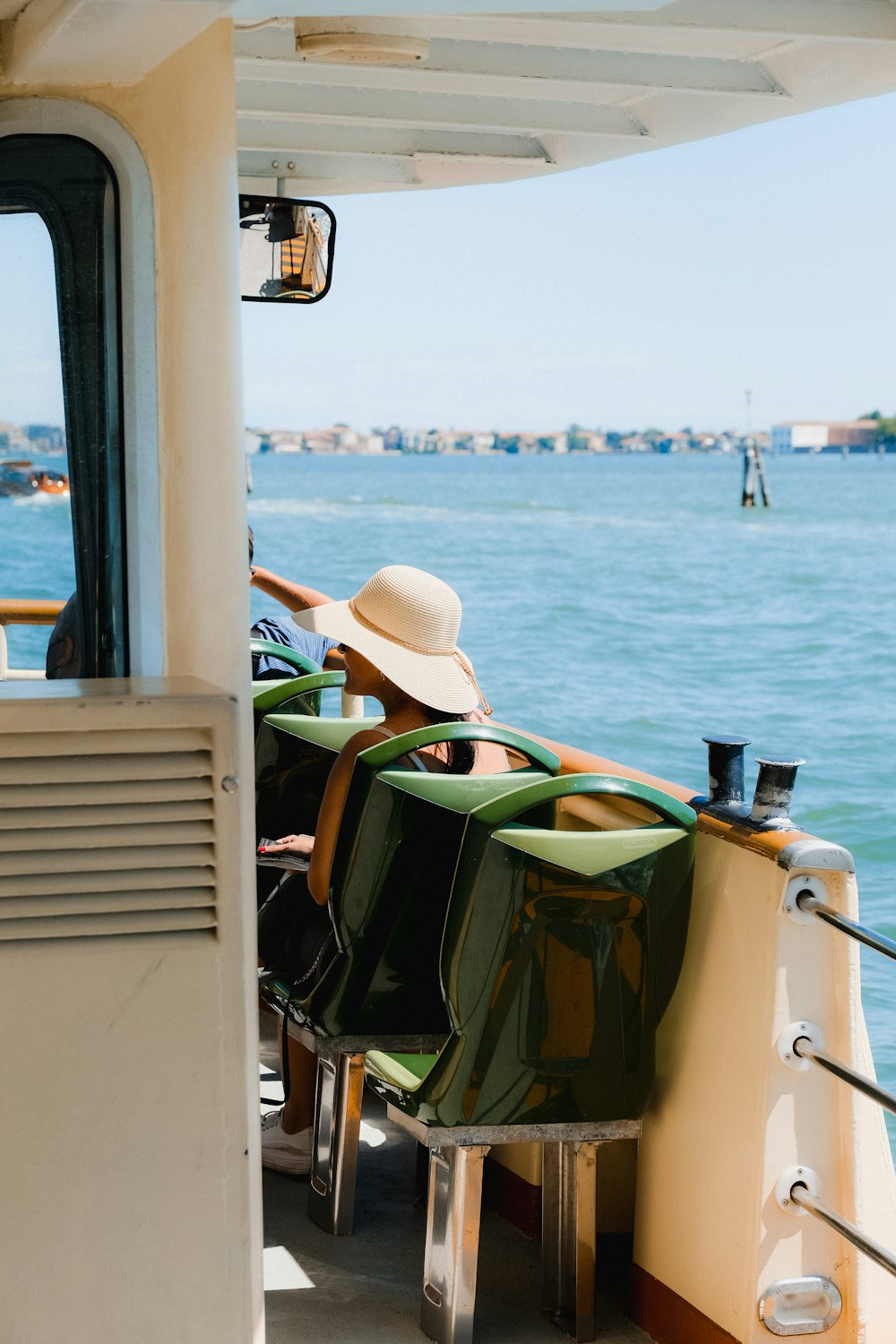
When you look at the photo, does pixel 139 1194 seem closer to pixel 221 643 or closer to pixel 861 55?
pixel 221 643

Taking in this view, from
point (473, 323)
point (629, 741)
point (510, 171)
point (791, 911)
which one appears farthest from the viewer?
point (473, 323)

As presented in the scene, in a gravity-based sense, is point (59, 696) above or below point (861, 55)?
below

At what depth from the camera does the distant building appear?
96.8 m

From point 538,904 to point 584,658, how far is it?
37109 mm

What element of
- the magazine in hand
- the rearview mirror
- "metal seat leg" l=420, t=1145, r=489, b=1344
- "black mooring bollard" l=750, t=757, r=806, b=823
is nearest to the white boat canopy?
the rearview mirror

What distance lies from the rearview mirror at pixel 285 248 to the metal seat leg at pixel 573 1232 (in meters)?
1.78

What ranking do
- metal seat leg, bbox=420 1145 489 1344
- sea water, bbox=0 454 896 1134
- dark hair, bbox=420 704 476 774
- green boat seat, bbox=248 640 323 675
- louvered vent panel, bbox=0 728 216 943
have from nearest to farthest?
louvered vent panel, bbox=0 728 216 943 → metal seat leg, bbox=420 1145 489 1344 → dark hair, bbox=420 704 476 774 → green boat seat, bbox=248 640 323 675 → sea water, bbox=0 454 896 1134

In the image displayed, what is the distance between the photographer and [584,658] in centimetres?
3941

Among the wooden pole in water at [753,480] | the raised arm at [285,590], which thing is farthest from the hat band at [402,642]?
the wooden pole in water at [753,480]

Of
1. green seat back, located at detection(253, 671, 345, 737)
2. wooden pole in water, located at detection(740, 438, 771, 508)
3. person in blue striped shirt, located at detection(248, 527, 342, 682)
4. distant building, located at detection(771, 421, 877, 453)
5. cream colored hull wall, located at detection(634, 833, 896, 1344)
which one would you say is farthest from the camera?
distant building, located at detection(771, 421, 877, 453)

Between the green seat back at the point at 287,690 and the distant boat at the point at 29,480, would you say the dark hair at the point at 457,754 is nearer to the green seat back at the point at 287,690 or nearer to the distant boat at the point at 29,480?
the green seat back at the point at 287,690

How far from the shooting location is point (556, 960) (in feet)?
8.21

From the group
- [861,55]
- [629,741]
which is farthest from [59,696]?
[629,741]

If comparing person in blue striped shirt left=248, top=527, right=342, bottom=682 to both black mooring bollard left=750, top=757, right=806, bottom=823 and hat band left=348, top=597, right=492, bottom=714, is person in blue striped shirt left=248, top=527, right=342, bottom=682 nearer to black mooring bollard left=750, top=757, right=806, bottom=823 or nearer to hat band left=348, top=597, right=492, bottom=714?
hat band left=348, top=597, right=492, bottom=714
